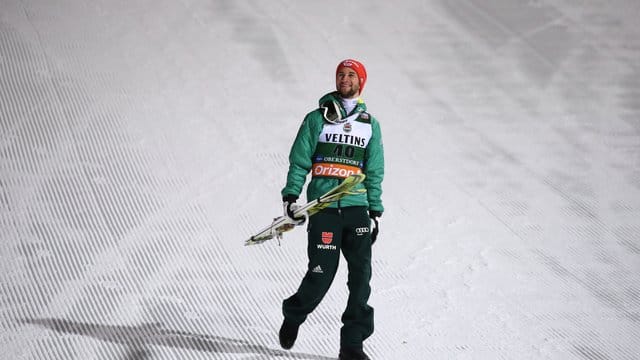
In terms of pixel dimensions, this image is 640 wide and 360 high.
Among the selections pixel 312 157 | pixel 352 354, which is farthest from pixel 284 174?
pixel 352 354

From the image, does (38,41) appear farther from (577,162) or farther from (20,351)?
(577,162)

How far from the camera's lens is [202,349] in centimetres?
377

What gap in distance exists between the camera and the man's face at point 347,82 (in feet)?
12.0

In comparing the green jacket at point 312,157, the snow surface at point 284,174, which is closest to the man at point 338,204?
the green jacket at point 312,157

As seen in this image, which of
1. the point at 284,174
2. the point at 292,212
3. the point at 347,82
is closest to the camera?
the point at 292,212

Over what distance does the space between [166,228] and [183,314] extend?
95cm

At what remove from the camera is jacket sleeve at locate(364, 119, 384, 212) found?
375 cm

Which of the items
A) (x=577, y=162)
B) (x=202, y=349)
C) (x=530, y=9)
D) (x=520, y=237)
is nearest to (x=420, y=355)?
(x=202, y=349)

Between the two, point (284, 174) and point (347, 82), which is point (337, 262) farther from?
point (284, 174)

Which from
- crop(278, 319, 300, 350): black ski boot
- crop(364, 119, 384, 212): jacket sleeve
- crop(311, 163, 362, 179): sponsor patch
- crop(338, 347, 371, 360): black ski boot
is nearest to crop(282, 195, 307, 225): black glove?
crop(311, 163, 362, 179): sponsor patch

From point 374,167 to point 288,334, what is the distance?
85 cm

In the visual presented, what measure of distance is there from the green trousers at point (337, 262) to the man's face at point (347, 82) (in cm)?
51

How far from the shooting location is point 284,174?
569 centimetres

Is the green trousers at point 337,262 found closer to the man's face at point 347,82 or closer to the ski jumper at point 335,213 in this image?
the ski jumper at point 335,213
